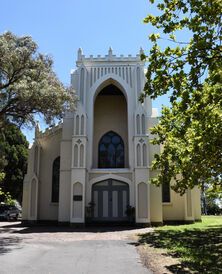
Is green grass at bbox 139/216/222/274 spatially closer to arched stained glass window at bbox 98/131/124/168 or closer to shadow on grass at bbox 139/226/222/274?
shadow on grass at bbox 139/226/222/274

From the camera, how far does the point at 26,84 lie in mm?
16281

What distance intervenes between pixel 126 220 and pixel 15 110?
11.3m

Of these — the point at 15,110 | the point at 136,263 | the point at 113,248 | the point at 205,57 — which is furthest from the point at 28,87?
the point at 205,57

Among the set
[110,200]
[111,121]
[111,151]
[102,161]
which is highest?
[111,121]

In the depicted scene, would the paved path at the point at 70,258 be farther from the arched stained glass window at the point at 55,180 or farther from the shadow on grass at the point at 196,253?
the arched stained glass window at the point at 55,180

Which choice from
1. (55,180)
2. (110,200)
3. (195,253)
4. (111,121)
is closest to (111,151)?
(111,121)

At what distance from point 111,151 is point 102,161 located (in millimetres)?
1060

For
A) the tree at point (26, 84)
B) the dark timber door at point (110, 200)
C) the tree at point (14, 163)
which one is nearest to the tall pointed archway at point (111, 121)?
the dark timber door at point (110, 200)

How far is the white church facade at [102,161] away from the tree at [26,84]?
6897 millimetres

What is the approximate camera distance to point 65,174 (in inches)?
976

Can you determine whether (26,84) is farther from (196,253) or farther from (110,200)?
(110,200)

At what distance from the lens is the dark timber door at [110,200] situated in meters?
24.7

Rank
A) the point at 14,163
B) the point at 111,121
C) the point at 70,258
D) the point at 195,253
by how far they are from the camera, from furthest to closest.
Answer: the point at 14,163, the point at 111,121, the point at 195,253, the point at 70,258

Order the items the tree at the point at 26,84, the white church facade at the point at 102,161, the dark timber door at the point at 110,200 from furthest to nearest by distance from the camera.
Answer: the dark timber door at the point at 110,200, the white church facade at the point at 102,161, the tree at the point at 26,84
